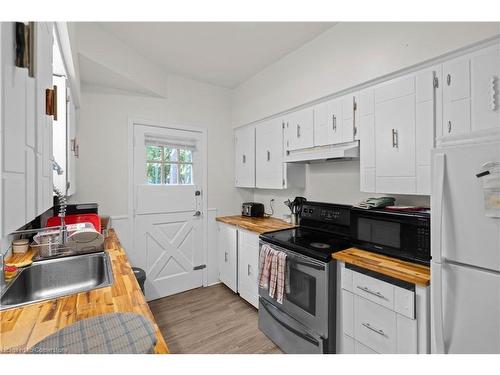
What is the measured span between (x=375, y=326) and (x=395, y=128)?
1.31m

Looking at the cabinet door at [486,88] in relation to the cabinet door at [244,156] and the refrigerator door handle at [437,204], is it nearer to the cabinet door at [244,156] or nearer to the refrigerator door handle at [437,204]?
the refrigerator door handle at [437,204]

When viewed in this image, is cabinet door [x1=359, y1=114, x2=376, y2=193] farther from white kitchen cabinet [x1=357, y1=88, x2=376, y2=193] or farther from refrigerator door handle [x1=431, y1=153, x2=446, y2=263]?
refrigerator door handle [x1=431, y1=153, x2=446, y2=263]

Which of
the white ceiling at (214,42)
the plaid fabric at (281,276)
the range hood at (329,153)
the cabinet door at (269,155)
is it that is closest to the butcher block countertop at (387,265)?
the plaid fabric at (281,276)

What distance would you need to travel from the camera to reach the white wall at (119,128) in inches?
96.8

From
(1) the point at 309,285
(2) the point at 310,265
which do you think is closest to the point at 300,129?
(2) the point at 310,265

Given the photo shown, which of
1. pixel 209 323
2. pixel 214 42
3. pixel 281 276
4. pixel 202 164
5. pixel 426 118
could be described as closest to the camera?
pixel 426 118

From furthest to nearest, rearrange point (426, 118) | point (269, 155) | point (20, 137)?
point (269, 155) < point (426, 118) < point (20, 137)

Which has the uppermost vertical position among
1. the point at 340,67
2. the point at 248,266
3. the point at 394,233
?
the point at 340,67

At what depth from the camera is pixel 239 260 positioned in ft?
9.12

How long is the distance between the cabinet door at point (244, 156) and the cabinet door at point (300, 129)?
0.64 meters

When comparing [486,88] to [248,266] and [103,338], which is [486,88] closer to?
[103,338]

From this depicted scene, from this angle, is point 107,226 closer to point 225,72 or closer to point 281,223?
point 281,223

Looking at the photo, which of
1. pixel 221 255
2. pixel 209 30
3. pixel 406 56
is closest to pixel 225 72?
pixel 209 30

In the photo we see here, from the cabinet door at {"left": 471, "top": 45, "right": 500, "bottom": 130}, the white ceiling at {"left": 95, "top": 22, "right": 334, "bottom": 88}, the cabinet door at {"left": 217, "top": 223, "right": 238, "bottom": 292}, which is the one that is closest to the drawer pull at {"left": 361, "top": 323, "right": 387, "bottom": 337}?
the cabinet door at {"left": 471, "top": 45, "right": 500, "bottom": 130}
